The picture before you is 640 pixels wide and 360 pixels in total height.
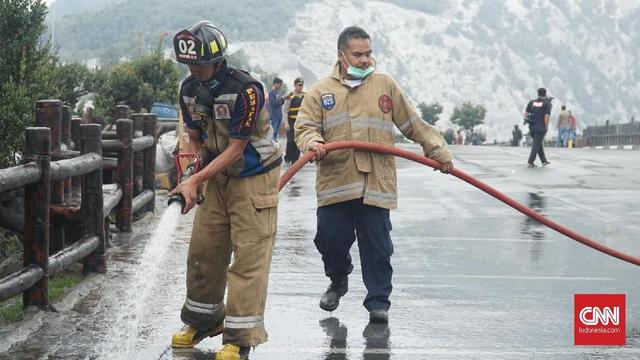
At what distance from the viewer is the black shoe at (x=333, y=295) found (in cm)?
757

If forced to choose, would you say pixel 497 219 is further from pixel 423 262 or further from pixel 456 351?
pixel 456 351

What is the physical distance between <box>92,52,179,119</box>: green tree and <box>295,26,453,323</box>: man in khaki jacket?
16936mm

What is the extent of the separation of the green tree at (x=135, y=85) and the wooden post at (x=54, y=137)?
14.8 m

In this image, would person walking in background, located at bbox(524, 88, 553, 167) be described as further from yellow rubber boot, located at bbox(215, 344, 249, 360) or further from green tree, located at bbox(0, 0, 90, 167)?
yellow rubber boot, located at bbox(215, 344, 249, 360)

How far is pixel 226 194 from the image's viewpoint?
622 centimetres

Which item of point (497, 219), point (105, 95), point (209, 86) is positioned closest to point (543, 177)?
point (497, 219)

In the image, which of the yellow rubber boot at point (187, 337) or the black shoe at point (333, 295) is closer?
the yellow rubber boot at point (187, 337)

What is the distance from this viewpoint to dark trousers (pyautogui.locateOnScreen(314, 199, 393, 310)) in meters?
7.27

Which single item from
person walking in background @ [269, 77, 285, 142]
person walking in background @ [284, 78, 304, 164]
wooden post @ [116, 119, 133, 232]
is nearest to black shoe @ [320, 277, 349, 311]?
wooden post @ [116, 119, 133, 232]

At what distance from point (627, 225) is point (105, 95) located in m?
14.1

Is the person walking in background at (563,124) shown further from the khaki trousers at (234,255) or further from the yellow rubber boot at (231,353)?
the yellow rubber boot at (231,353)

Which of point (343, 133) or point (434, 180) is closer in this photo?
point (343, 133)

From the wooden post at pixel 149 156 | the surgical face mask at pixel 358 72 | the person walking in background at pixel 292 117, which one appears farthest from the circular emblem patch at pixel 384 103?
the person walking in background at pixel 292 117

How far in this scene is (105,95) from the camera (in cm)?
2433
